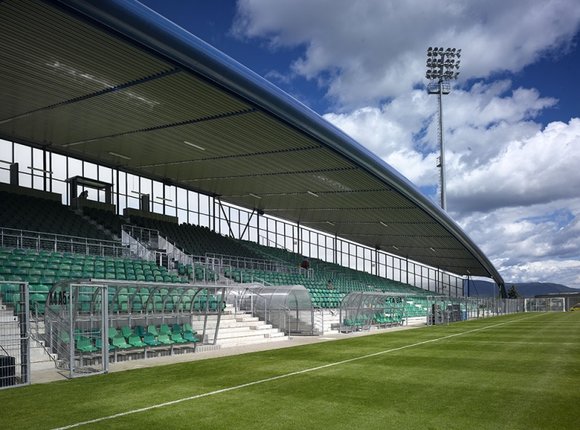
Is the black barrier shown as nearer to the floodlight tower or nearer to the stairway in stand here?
the stairway in stand

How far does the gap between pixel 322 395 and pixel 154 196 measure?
95.4 feet

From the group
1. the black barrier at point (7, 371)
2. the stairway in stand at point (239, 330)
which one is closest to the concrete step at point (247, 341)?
the stairway in stand at point (239, 330)


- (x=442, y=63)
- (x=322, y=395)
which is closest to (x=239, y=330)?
(x=322, y=395)

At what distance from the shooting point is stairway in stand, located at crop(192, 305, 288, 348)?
846 inches

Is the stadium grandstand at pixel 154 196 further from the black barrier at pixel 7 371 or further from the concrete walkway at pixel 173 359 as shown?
the concrete walkway at pixel 173 359

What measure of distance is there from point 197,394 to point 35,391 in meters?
3.36

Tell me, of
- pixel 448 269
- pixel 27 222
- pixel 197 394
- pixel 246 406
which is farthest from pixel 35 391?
pixel 448 269

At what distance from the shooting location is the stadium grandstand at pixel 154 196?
15609mm

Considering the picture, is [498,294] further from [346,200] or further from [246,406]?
A: [246,406]

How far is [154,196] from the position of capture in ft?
123

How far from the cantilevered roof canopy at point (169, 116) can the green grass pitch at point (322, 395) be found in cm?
928

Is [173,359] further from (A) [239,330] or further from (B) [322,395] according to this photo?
(B) [322,395]

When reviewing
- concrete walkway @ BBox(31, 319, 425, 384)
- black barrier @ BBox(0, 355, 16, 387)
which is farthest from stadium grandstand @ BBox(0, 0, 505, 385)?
concrete walkway @ BBox(31, 319, 425, 384)

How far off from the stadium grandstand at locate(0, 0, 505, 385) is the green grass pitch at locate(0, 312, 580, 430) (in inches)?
96.6
